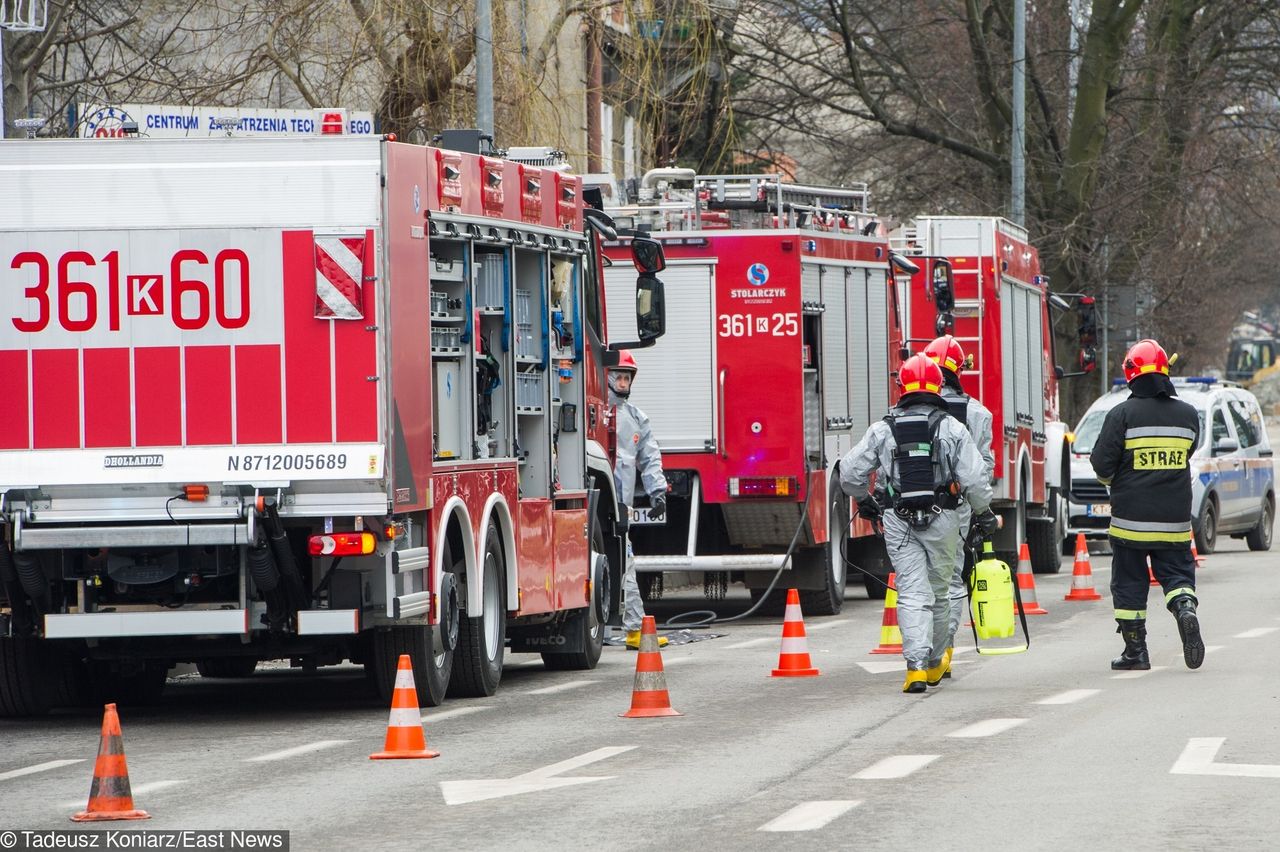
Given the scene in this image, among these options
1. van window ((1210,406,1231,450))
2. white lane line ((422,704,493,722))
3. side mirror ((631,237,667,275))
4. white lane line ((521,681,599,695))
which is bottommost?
white lane line ((521,681,599,695))

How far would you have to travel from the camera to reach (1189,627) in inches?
529

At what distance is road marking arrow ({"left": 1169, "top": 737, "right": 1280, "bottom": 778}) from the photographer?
9094 mm

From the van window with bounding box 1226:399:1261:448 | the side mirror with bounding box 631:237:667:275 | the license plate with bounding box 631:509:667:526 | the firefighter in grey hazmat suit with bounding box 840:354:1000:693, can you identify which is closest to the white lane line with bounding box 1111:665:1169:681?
the firefighter in grey hazmat suit with bounding box 840:354:1000:693

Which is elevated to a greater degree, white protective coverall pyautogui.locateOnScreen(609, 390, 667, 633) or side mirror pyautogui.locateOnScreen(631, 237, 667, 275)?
side mirror pyautogui.locateOnScreen(631, 237, 667, 275)

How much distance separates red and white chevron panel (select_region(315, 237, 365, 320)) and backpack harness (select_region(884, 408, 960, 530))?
3202 mm

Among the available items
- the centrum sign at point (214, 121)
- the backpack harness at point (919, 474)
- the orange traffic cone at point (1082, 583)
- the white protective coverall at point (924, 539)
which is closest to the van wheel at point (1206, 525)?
the orange traffic cone at point (1082, 583)

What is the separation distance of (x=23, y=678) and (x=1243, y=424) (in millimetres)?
18910

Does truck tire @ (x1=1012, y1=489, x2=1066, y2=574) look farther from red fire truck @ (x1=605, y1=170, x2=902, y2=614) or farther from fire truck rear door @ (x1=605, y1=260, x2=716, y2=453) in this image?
fire truck rear door @ (x1=605, y1=260, x2=716, y2=453)

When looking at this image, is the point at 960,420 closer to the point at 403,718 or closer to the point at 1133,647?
the point at 1133,647

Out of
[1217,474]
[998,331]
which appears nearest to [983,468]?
[998,331]

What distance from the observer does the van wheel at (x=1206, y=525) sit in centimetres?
2594

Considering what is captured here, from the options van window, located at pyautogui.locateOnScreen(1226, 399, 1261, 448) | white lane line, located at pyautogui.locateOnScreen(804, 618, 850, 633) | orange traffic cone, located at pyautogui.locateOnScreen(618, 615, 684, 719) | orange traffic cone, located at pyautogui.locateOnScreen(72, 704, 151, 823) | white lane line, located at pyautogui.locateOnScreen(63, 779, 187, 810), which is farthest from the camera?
van window, located at pyautogui.locateOnScreen(1226, 399, 1261, 448)

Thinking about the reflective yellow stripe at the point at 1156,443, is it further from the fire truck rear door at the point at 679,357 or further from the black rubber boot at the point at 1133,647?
the fire truck rear door at the point at 679,357

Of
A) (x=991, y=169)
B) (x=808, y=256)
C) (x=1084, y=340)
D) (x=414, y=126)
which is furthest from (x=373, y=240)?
(x=991, y=169)
